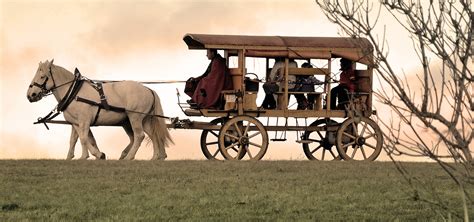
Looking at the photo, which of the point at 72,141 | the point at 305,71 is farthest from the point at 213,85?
the point at 72,141

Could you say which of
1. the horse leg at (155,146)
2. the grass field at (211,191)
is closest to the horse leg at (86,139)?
the horse leg at (155,146)

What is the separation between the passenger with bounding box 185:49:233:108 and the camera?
2020cm

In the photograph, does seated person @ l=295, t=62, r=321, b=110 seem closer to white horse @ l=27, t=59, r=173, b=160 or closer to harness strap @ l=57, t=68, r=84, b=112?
white horse @ l=27, t=59, r=173, b=160

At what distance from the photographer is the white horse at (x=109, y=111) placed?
2100 centimetres

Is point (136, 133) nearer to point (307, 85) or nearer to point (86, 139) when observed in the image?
point (86, 139)

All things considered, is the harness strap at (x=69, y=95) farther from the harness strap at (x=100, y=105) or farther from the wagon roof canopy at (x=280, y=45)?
the wagon roof canopy at (x=280, y=45)

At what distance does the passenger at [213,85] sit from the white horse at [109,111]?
1833 millimetres

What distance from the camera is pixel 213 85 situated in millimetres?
20203

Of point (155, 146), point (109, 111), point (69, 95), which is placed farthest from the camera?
point (155, 146)

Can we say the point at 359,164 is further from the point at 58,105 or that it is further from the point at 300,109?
the point at 58,105

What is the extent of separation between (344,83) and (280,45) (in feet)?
5.59

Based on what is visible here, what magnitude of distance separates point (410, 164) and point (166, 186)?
777cm

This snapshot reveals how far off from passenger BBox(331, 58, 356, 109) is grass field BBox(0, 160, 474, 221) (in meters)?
2.46

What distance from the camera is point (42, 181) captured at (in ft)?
51.8
